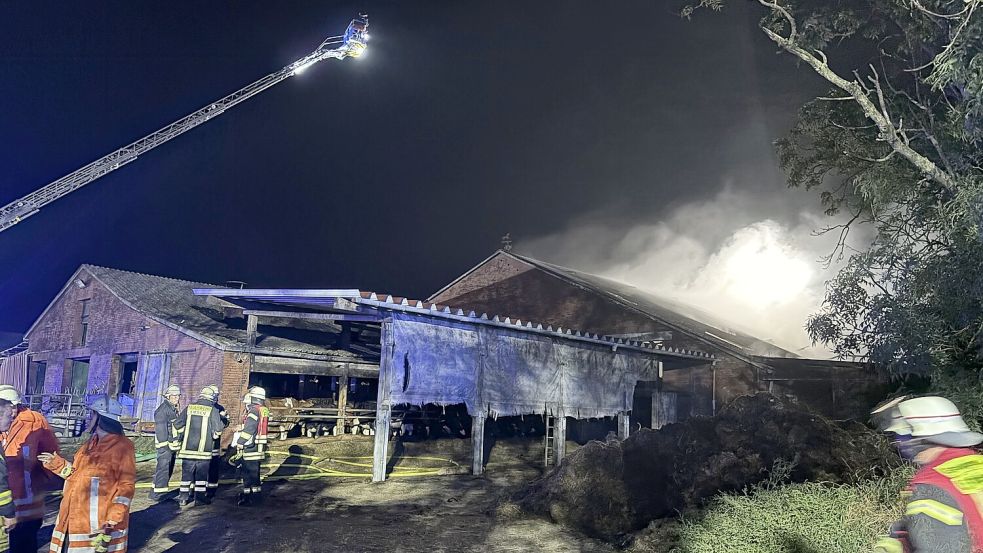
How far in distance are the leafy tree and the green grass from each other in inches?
164

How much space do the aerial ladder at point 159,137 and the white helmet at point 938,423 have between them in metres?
29.5

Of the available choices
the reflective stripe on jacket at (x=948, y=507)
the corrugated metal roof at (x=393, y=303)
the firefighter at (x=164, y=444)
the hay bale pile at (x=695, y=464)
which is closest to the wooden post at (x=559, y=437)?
the corrugated metal roof at (x=393, y=303)

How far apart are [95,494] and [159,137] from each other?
28452 mm

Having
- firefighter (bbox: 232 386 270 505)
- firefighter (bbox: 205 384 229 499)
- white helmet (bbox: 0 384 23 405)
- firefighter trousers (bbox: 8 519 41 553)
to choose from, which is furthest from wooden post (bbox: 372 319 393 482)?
firefighter trousers (bbox: 8 519 41 553)

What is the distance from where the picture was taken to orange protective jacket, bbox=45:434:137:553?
4941 millimetres

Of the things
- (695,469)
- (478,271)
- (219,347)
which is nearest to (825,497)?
(695,469)

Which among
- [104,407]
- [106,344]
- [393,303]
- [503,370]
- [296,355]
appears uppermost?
[393,303]

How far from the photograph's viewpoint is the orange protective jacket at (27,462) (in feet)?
18.0

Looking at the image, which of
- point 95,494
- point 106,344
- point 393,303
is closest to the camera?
point 95,494

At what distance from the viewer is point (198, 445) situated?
33.8 feet

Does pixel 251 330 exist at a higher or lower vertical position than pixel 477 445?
higher

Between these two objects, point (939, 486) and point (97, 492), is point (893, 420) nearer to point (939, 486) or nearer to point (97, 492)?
point (939, 486)

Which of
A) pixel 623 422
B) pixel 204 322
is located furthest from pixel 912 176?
pixel 204 322

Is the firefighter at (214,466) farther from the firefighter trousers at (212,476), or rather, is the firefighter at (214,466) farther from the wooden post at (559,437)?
the wooden post at (559,437)
